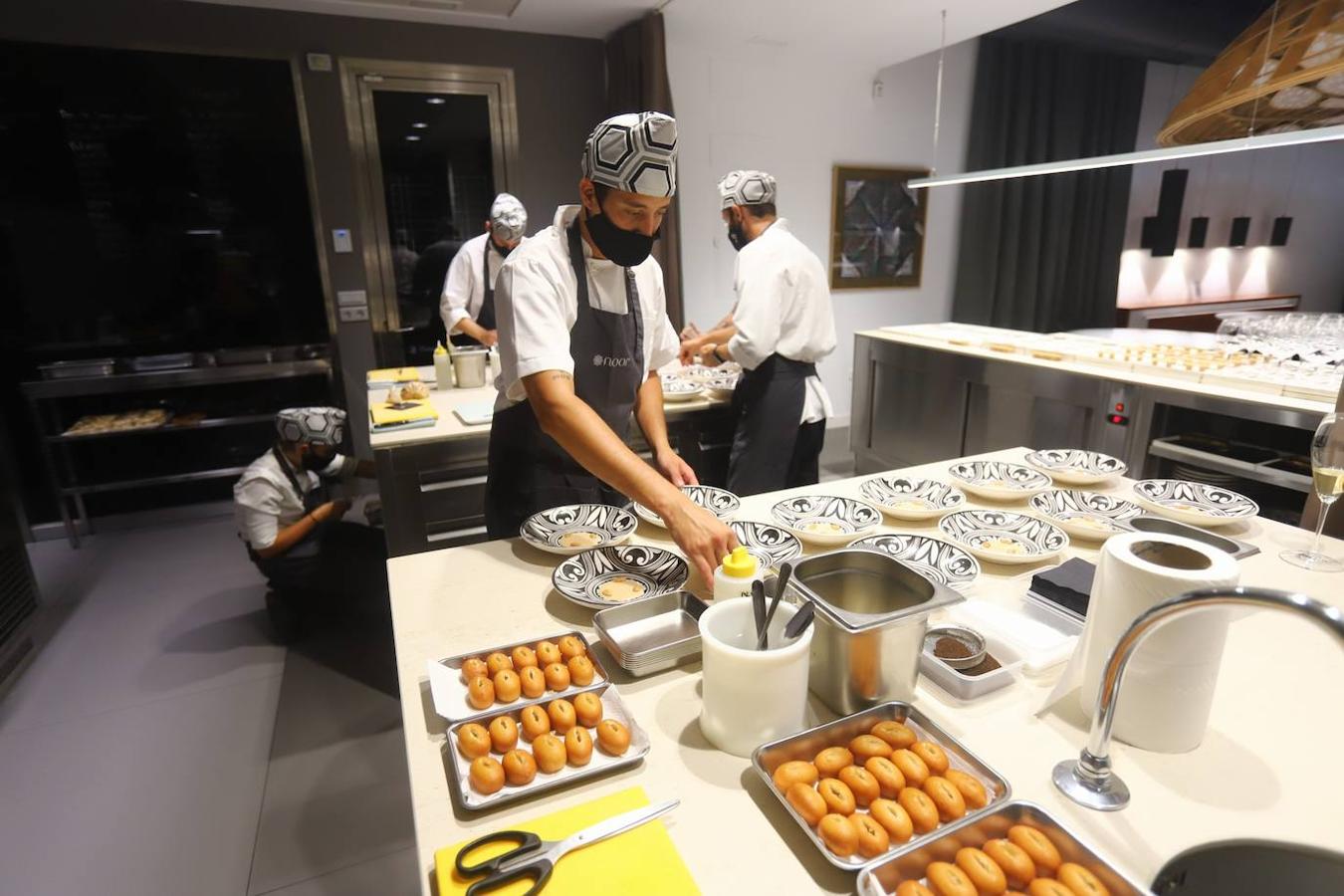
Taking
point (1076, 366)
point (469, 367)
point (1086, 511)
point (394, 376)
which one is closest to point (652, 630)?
point (1086, 511)

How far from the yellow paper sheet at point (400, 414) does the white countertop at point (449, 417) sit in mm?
41

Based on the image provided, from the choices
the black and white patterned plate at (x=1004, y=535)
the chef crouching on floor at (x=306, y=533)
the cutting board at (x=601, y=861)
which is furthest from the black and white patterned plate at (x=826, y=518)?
the chef crouching on floor at (x=306, y=533)

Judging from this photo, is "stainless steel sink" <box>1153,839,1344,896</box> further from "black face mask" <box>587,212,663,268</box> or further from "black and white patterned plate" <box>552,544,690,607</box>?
"black face mask" <box>587,212,663,268</box>

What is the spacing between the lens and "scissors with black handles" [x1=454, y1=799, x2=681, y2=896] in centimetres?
69

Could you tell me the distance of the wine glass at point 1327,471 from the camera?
4.23 ft

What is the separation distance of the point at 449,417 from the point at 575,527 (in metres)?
1.31

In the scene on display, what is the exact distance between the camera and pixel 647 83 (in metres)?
4.22

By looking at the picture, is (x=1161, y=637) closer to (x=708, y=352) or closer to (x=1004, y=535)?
(x=1004, y=535)

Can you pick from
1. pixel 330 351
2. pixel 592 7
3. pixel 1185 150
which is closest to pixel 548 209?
pixel 592 7

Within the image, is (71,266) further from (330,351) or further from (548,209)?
(548,209)

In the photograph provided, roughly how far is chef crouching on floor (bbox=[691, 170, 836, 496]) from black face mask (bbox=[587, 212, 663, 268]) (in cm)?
133

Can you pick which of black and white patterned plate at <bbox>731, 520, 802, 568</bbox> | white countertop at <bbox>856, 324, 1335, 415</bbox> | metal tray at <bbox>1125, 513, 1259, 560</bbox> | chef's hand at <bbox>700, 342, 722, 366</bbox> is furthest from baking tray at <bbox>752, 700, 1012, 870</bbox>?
chef's hand at <bbox>700, 342, 722, 366</bbox>

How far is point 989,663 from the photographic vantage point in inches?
40.6

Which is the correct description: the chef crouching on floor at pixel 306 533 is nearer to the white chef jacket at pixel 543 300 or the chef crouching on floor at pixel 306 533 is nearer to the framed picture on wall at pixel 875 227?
the white chef jacket at pixel 543 300
